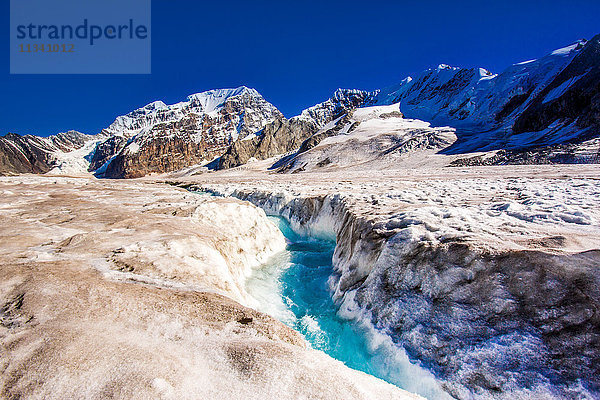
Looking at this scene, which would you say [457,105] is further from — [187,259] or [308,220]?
[187,259]

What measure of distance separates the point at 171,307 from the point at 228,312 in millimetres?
946

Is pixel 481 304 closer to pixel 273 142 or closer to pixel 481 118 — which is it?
pixel 481 118

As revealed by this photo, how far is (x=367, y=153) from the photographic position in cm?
8162

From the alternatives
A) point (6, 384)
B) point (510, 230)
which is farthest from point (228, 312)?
point (510, 230)

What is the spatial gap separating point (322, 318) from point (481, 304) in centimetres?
450

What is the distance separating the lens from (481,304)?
462 centimetres

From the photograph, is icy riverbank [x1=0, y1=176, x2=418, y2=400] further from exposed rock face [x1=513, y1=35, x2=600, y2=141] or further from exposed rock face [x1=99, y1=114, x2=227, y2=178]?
exposed rock face [x1=99, y1=114, x2=227, y2=178]

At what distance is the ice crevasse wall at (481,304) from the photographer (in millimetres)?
3605

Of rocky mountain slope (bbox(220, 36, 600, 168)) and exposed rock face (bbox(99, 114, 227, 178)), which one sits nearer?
rocky mountain slope (bbox(220, 36, 600, 168))

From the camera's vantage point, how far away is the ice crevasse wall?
3.61 meters

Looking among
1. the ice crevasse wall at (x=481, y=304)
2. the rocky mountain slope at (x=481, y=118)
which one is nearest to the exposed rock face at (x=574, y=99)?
the rocky mountain slope at (x=481, y=118)

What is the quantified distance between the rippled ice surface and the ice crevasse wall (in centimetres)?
29

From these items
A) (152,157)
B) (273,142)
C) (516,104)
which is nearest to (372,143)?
(516,104)

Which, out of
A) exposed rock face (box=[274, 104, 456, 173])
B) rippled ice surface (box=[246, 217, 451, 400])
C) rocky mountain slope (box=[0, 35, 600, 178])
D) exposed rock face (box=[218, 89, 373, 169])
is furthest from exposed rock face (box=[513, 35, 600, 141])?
exposed rock face (box=[218, 89, 373, 169])
